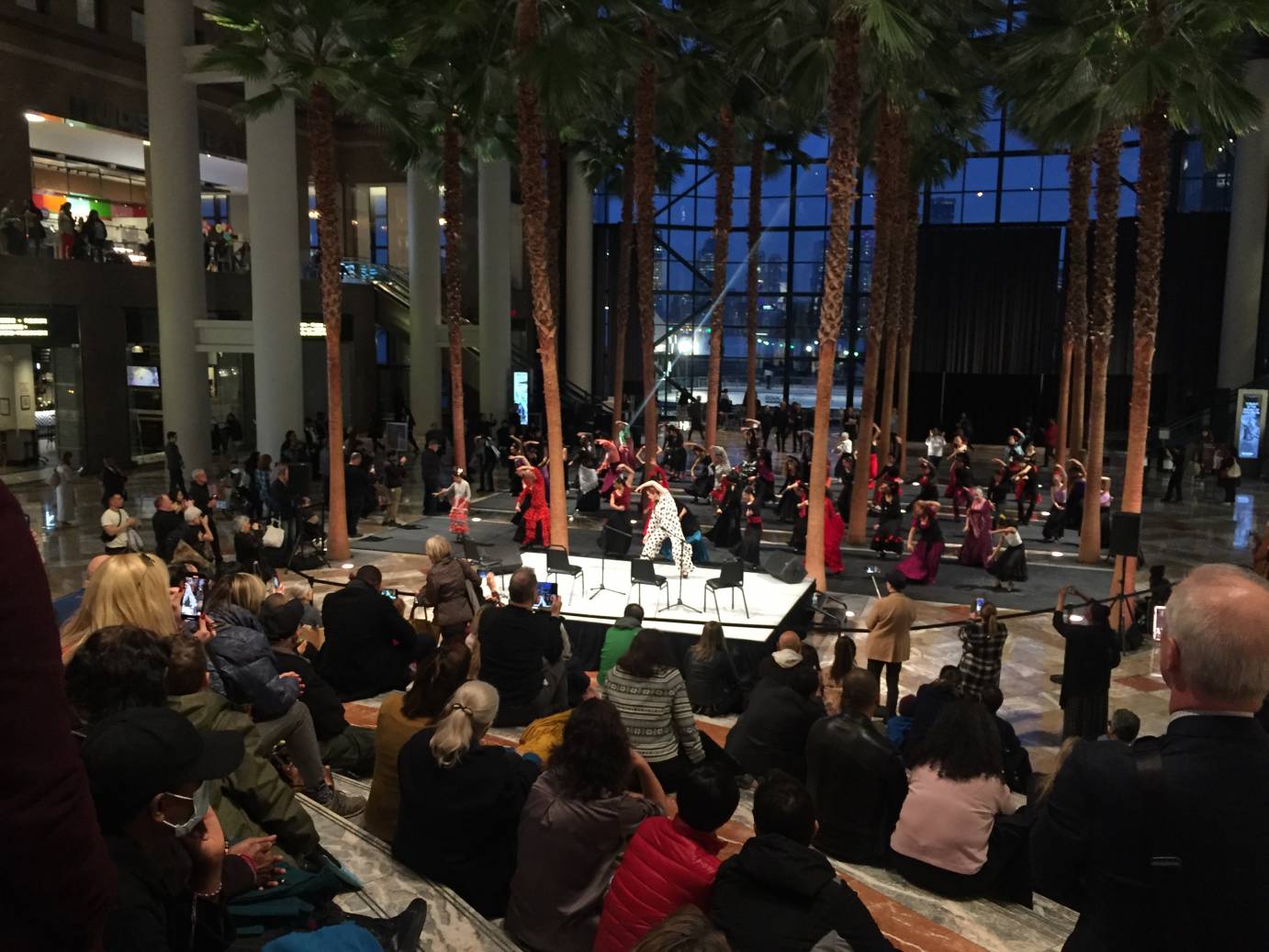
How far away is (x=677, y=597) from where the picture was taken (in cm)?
1296

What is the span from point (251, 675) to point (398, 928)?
6.86ft

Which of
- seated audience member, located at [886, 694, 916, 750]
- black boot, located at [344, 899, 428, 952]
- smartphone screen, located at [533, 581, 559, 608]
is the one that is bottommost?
smartphone screen, located at [533, 581, 559, 608]

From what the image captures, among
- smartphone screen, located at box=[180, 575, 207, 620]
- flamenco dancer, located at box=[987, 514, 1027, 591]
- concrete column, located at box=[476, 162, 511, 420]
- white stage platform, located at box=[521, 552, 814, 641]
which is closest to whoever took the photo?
smartphone screen, located at box=[180, 575, 207, 620]

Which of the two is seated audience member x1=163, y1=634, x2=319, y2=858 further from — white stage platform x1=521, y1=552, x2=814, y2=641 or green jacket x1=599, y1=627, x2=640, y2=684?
white stage platform x1=521, y1=552, x2=814, y2=641

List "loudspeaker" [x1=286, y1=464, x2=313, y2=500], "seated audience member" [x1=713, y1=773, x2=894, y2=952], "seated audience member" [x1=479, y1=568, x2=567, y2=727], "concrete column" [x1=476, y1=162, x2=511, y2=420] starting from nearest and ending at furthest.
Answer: "seated audience member" [x1=713, y1=773, x2=894, y2=952], "seated audience member" [x1=479, y1=568, x2=567, y2=727], "loudspeaker" [x1=286, y1=464, x2=313, y2=500], "concrete column" [x1=476, y1=162, x2=511, y2=420]

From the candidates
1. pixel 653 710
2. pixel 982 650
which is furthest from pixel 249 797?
pixel 982 650

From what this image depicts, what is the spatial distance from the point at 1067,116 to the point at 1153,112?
5.81 ft

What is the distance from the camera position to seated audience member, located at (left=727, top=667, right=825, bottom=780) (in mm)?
6637

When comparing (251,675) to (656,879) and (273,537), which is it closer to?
(656,879)

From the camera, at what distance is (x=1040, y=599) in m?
14.7

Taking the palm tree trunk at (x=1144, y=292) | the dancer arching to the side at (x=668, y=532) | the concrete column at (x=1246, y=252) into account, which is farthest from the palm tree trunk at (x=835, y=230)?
the concrete column at (x=1246, y=252)

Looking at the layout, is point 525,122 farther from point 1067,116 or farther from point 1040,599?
point 1040,599

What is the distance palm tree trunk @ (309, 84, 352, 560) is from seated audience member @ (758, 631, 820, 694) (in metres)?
10.4

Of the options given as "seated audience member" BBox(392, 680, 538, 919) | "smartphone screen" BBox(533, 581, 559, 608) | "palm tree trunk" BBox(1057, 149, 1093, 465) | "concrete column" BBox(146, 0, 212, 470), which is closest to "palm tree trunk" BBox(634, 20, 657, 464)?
"palm tree trunk" BBox(1057, 149, 1093, 465)
